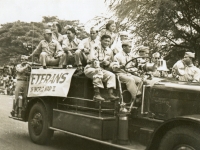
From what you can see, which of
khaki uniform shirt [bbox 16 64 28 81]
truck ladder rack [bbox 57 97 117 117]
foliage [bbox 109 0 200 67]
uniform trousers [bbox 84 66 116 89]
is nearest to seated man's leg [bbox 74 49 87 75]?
truck ladder rack [bbox 57 97 117 117]

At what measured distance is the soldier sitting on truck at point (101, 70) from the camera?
6.27 metres

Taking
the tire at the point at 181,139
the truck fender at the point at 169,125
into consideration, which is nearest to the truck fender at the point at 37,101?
the truck fender at the point at 169,125

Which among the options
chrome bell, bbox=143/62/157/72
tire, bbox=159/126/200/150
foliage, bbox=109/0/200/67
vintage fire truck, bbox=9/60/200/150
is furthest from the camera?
foliage, bbox=109/0/200/67

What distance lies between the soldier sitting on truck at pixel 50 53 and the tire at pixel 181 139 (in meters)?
3.57

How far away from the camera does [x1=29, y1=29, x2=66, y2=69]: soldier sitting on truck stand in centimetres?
817

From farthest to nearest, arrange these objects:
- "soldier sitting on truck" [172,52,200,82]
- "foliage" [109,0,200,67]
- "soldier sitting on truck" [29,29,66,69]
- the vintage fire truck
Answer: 1. "foliage" [109,0,200,67]
2. "soldier sitting on truck" [29,29,66,69]
3. "soldier sitting on truck" [172,52,200,82]
4. the vintage fire truck

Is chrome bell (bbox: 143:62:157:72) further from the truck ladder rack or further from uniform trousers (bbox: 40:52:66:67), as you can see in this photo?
uniform trousers (bbox: 40:52:66:67)

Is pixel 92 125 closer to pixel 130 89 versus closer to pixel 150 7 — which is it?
pixel 130 89

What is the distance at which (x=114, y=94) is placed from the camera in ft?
21.0

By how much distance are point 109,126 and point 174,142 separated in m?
1.44

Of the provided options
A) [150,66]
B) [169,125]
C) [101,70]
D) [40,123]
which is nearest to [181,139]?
[169,125]

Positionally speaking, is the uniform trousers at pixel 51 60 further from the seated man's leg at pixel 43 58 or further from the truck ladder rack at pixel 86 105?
the truck ladder rack at pixel 86 105

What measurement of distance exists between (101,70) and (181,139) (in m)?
2.11

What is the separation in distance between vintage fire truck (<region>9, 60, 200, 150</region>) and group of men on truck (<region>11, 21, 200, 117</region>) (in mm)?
206
